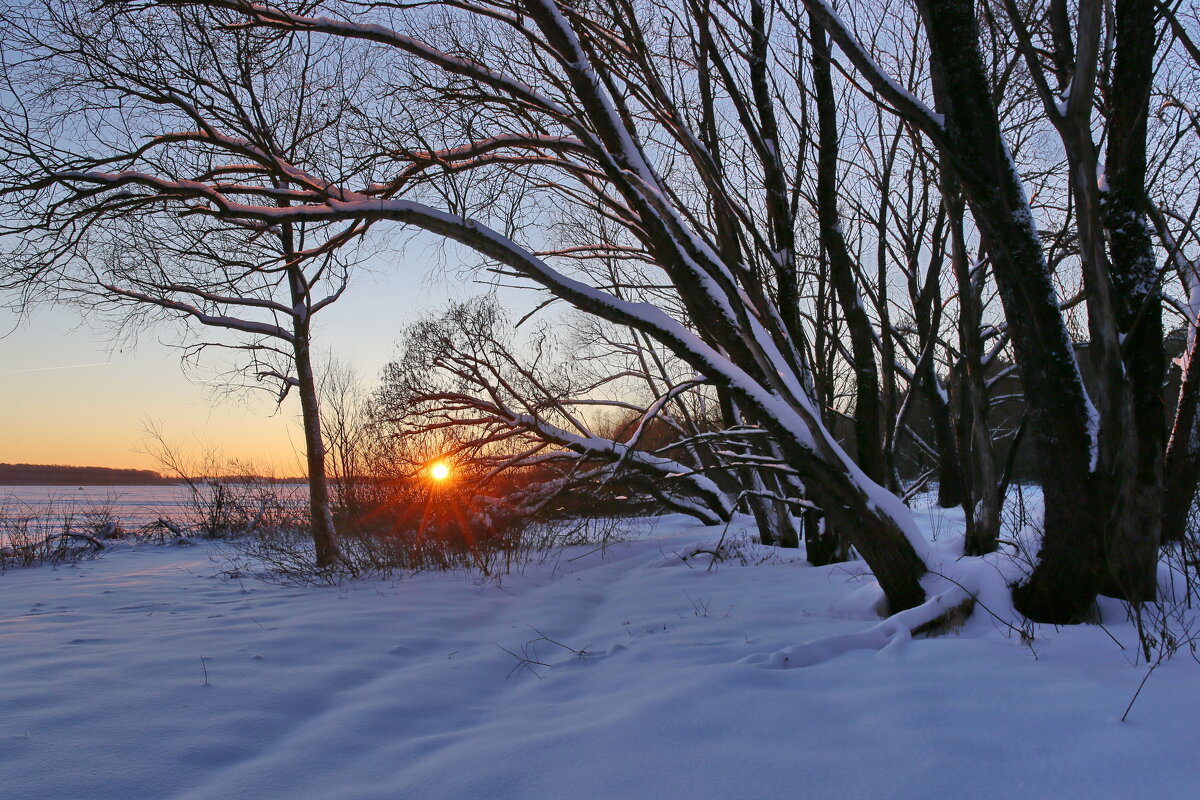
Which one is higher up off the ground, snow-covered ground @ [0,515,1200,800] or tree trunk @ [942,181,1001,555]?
tree trunk @ [942,181,1001,555]

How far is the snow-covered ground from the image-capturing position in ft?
6.95

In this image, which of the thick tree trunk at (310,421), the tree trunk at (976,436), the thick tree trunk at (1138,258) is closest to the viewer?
the thick tree trunk at (1138,258)

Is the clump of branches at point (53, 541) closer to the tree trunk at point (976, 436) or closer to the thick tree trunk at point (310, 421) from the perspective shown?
the thick tree trunk at point (310, 421)

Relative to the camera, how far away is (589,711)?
9.24 ft

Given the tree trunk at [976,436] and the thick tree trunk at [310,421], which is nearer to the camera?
the tree trunk at [976,436]

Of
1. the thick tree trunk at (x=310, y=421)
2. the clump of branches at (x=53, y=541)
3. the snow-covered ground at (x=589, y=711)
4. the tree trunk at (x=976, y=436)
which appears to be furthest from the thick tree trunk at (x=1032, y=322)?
the clump of branches at (x=53, y=541)

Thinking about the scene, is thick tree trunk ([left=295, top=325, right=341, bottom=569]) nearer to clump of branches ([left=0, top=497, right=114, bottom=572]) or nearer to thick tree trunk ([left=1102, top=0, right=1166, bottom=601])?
clump of branches ([left=0, top=497, right=114, bottom=572])

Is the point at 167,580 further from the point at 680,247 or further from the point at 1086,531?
the point at 1086,531

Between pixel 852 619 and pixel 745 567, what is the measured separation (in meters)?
3.16

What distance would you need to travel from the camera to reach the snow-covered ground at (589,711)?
2.12 meters

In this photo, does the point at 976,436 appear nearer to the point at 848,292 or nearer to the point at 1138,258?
the point at 1138,258

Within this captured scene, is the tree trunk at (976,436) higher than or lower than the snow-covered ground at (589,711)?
higher

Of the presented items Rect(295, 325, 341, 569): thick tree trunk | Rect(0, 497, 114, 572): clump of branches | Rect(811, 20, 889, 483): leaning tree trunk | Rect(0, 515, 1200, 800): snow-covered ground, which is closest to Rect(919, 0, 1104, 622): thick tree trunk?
Rect(0, 515, 1200, 800): snow-covered ground

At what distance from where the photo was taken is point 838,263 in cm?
667
